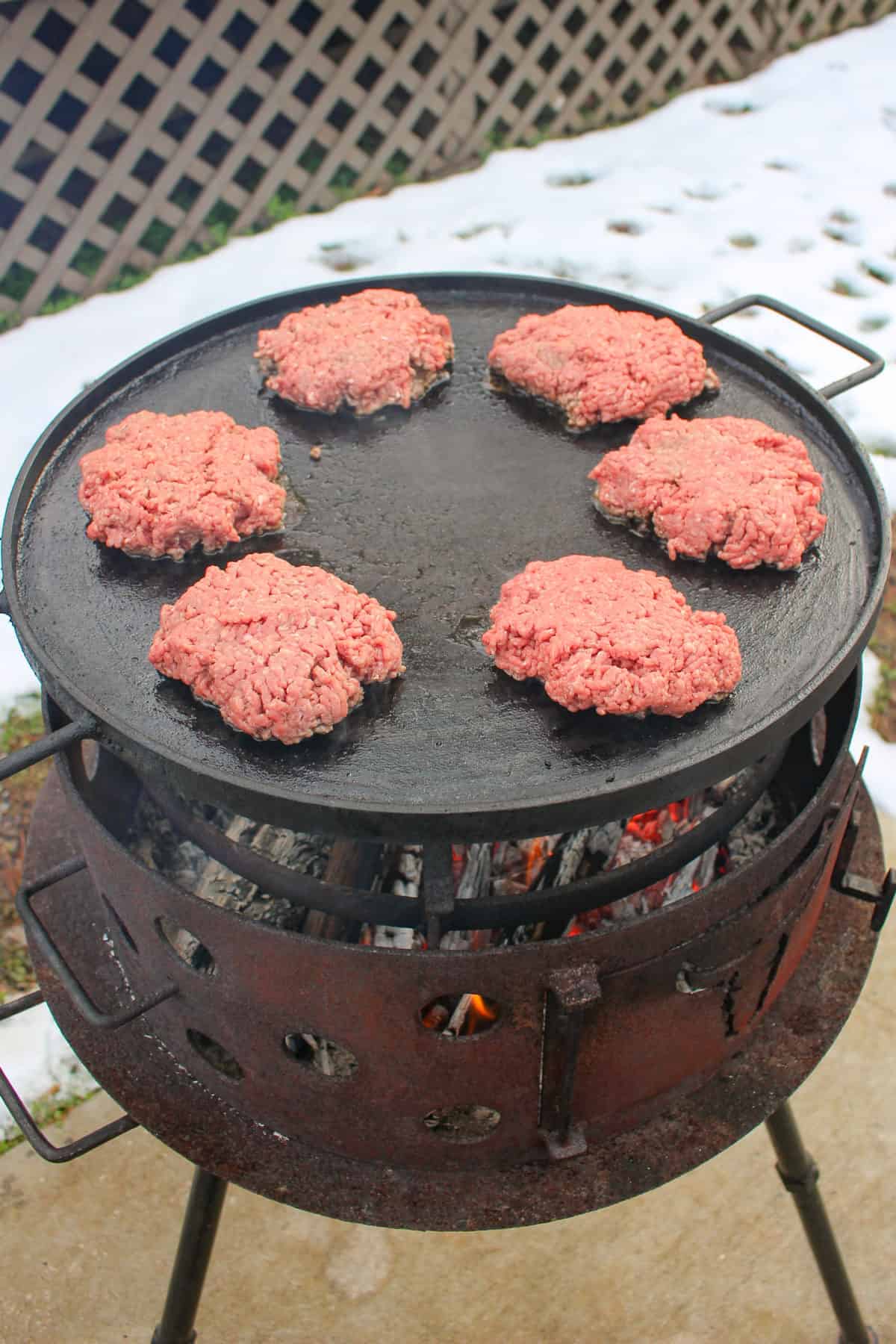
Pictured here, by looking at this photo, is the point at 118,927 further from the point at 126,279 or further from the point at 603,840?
the point at 126,279

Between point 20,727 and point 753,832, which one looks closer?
point 753,832

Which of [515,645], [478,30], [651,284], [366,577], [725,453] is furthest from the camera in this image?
[478,30]

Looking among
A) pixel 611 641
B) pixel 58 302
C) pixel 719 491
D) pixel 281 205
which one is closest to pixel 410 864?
pixel 611 641

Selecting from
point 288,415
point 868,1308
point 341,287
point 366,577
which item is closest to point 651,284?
point 341,287

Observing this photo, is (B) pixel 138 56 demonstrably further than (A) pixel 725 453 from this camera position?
Yes

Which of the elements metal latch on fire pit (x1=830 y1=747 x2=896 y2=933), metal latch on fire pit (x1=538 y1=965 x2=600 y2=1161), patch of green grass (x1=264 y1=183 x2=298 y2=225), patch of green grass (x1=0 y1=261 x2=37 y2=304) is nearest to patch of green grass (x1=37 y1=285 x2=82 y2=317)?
patch of green grass (x1=0 y1=261 x2=37 y2=304)

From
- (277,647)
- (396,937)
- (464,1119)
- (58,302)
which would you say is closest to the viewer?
(277,647)

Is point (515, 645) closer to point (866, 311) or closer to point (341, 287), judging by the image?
point (341, 287)

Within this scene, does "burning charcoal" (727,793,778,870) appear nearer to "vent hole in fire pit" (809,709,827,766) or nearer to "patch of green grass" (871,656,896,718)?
"vent hole in fire pit" (809,709,827,766)
